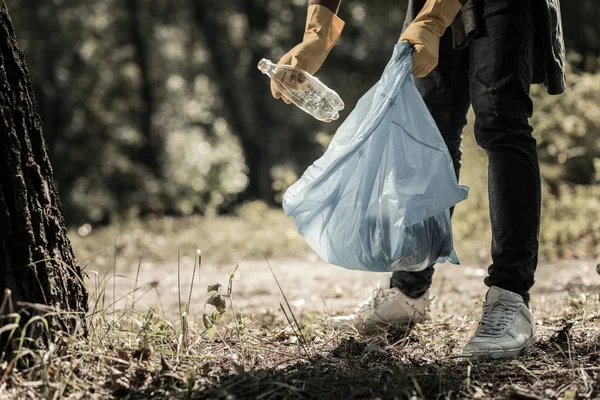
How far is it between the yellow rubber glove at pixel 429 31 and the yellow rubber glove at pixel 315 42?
0.98 feet

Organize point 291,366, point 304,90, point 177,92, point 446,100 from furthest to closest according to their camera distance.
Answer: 1. point 177,92
2. point 446,100
3. point 304,90
4. point 291,366

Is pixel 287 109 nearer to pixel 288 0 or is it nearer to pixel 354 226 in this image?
pixel 288 0

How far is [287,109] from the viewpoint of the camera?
15086 mm

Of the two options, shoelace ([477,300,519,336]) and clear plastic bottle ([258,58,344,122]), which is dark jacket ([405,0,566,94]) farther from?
shoelace ([477,300,519,336])

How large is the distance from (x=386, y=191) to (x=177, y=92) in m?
15.2

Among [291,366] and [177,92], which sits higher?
[177,92]

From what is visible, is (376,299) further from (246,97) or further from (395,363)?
(246,97)

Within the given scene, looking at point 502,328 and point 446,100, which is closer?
point 502,328

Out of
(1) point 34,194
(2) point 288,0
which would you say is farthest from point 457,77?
(2) point 288,0

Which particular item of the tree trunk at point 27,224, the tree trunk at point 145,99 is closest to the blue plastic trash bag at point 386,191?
the tree trunk at point 27,224

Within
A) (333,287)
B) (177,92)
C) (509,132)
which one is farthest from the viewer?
(177,92)

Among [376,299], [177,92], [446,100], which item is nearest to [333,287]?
[376,299]

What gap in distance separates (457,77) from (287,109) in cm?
1272

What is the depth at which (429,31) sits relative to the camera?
2.16 m
